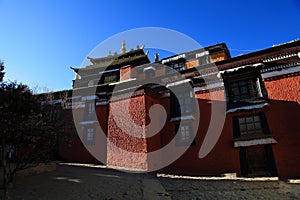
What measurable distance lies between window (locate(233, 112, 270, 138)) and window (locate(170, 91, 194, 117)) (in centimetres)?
269

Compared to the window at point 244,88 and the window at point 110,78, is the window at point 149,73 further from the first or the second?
the window at point 244,88

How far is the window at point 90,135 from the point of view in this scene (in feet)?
46.0

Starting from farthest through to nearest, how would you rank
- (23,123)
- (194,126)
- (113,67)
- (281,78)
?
(113,67) → (194,126) → (281,78) → (23,123)

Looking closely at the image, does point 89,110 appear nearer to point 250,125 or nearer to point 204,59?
point 204,59

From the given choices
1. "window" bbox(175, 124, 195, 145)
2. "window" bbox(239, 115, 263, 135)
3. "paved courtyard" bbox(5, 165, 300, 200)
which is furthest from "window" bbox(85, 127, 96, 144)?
"window" bbox(239, 115, 263, 135)

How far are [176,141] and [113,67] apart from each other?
1040 centimetres

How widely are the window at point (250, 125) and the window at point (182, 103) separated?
2.69m

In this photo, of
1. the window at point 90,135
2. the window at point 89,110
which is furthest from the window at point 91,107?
the window at point 90,135

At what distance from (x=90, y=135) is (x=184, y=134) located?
21.9 ft

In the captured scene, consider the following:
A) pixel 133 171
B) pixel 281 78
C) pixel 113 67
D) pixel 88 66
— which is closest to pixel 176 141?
pixel 133 171

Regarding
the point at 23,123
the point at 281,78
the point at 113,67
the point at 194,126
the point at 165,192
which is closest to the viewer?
the point at 23,123

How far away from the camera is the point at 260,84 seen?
436 inches

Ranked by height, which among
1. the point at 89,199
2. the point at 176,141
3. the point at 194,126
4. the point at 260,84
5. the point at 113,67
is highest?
the point at 113,67

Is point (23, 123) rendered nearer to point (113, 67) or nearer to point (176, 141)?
point (176, 141)
